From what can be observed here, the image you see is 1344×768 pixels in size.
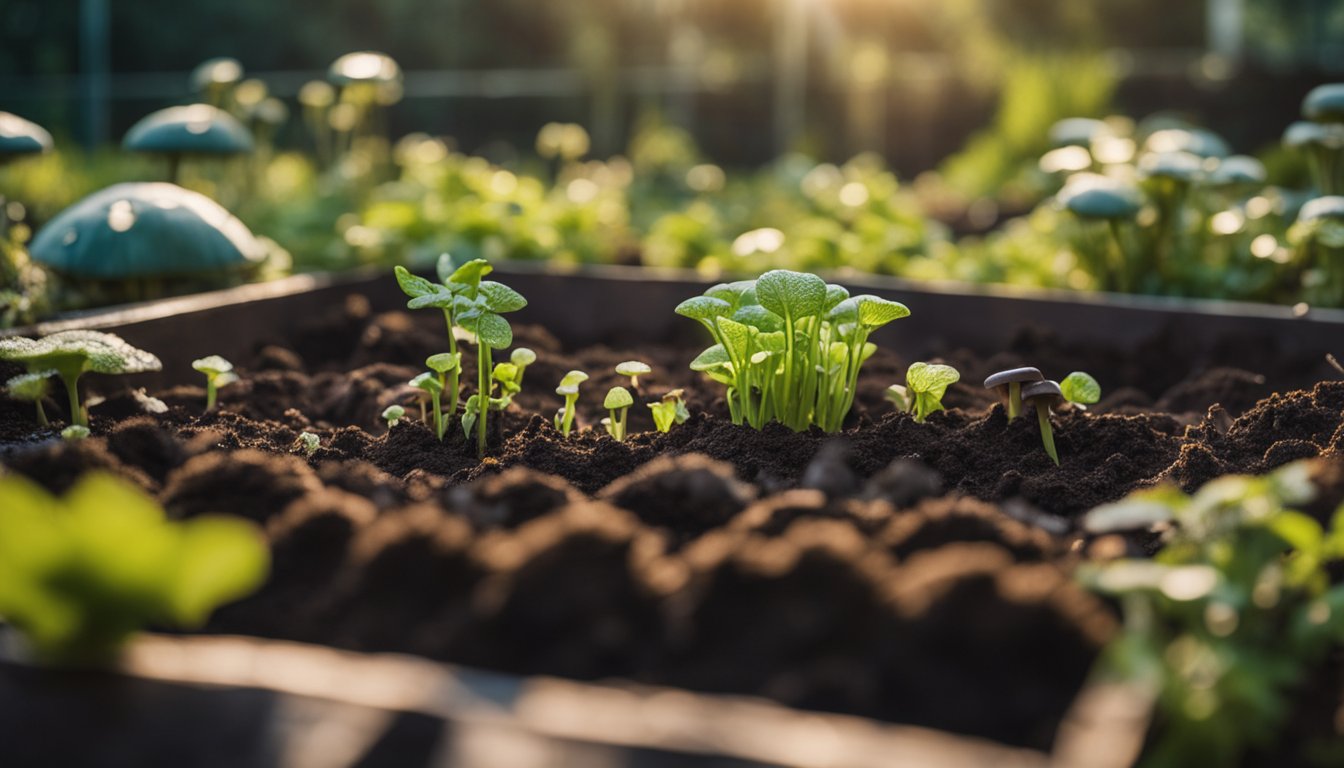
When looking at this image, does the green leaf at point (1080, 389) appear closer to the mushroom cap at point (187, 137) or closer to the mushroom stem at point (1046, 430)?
the mushroom stem at point (1046, 430)

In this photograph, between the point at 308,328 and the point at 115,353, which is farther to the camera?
the point at 308,328

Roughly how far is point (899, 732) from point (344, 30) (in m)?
18.2

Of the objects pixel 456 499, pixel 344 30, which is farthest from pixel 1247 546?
pixel 344 30

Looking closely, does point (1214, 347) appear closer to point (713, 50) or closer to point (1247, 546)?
point (1247, 546)

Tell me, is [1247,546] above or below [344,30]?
below

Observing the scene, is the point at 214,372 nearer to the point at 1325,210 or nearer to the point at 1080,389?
the point at 1080,389

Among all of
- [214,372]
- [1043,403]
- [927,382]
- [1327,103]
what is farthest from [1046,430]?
[1327,103]

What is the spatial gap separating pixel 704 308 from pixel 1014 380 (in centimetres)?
51

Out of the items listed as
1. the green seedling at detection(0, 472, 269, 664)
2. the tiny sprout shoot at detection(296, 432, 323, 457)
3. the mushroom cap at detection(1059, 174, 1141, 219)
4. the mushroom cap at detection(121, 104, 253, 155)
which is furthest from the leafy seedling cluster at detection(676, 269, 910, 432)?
the mushroom cap at detection(121, 104, 253, 155)

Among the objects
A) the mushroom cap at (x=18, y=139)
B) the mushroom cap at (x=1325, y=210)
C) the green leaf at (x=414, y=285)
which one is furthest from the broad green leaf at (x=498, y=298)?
the mushroom cap at (x=1325, y=210)

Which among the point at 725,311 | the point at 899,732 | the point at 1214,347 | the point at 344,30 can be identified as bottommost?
the point at 1214,347

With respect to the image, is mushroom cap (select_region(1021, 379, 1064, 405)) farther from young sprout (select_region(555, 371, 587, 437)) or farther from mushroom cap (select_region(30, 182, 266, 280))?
mushroom cap (select_region(30, 182, 266, 280))

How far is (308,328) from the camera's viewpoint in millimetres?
2832

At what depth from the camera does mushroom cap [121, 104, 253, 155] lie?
12.8 ft
